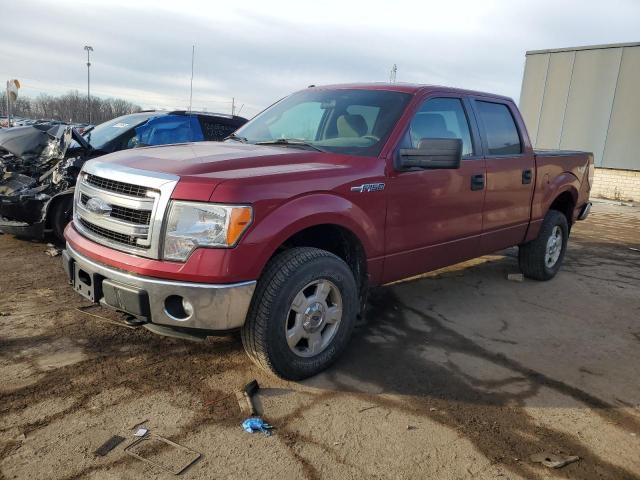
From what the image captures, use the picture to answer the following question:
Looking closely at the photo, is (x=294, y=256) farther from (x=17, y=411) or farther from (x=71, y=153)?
(x=71, y=153)

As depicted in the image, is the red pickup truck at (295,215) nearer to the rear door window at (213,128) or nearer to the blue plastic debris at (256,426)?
the blue plastic debris at (256,426)

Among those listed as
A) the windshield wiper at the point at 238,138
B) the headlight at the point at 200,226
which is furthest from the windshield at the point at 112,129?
the headlight at the point at 200,226

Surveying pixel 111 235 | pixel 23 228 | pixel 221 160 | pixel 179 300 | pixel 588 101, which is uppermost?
pixel 588 101

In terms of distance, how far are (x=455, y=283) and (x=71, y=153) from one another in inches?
186

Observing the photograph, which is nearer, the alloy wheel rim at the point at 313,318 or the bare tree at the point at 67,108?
the alloy wheel rim at the point at 313,318

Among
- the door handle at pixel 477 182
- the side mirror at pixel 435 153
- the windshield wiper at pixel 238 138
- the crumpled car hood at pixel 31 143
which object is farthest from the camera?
the crumpled car hood at pixel 31 143

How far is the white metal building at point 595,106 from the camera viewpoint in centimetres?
1430

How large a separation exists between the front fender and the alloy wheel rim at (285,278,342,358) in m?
0.36

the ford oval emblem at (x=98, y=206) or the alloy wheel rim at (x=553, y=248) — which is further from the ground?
the ford oval emblem at (x=98, y=206)

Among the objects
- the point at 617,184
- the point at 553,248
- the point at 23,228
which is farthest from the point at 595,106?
the point at 23,228

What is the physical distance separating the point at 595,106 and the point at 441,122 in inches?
529

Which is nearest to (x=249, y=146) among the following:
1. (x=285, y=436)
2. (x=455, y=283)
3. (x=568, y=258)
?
(x=285, y=436)

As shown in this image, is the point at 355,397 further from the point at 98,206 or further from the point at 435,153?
the point at 98,206

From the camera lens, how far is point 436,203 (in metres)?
3.93
